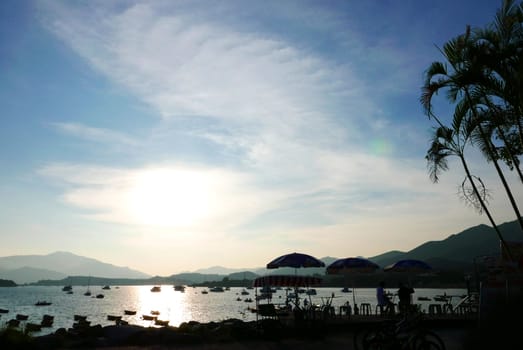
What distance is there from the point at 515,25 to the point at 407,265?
1446cm

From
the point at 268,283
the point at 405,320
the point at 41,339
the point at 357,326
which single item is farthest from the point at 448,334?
the point at 41,339

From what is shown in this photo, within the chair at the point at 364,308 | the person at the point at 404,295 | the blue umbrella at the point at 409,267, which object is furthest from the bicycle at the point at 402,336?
the chair at the point at 364,308

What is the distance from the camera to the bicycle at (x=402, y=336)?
1008 cm

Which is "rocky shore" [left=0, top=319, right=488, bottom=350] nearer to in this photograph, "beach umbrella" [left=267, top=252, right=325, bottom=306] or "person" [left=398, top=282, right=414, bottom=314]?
"person" [left=398, top=282, right=414, bottom=314]

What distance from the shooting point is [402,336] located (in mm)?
10469

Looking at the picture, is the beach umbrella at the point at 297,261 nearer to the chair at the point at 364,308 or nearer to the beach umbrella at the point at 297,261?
the beach umbrella at the point at 297,261

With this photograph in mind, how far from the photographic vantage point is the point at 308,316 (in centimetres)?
1900

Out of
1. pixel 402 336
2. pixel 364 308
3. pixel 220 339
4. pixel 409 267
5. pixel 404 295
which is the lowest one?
pixel 220 339

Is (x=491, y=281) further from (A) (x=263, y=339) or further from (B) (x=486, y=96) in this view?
(A) (x=263, y=339)

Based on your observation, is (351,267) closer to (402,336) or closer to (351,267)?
(351,267)

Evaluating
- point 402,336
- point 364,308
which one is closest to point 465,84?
point 402,336

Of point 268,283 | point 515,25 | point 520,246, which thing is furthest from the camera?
point 268,283

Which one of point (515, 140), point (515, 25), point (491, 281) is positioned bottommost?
point (491, 281)

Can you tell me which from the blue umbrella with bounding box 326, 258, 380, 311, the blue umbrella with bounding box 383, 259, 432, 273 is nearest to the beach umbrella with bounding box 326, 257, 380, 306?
the blue umbrella with bounding box 326, 258, 380, 311
